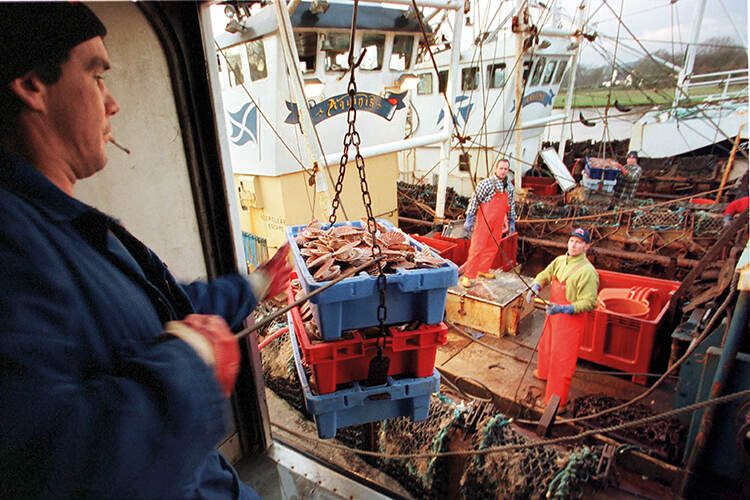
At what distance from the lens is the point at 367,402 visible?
76.6 inches

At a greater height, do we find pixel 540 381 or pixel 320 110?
pixel 320 110

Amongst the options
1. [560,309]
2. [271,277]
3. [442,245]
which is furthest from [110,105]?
[442,245]

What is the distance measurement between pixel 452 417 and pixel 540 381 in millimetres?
2287

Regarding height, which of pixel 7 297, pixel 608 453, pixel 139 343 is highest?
pixel 7 297

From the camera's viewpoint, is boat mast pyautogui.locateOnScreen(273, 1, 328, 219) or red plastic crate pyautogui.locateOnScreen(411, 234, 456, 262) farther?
red plastic crate pyautogui.locateOnScreen(411, 234, 456, 262)

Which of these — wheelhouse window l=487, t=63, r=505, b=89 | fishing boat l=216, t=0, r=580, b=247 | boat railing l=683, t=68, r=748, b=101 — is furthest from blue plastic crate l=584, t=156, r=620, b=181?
boat railing l=683, t=68, r=748, b=101

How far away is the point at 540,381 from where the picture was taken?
15.6 feet

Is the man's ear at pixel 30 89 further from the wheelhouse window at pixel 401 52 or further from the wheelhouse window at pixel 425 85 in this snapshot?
the wheelhouse window at pixel 425 85

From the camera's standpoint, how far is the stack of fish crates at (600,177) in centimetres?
1080

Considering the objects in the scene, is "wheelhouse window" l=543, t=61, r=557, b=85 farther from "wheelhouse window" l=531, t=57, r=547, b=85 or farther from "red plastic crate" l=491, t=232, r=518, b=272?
Result: "red plastic crate" l=491, t=232, r=518, b=272

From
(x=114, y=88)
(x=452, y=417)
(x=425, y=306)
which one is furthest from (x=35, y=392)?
(x=452, y=417)

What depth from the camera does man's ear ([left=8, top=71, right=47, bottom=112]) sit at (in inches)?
32.0

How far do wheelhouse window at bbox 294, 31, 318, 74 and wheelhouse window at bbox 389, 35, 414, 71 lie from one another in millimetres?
2122

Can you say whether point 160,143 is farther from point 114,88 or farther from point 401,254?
point 401,254
